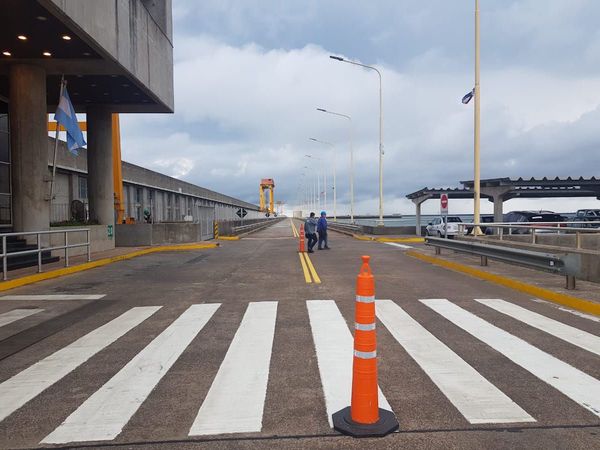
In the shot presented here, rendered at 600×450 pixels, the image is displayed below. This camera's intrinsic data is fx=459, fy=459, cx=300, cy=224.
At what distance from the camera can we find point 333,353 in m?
5.45

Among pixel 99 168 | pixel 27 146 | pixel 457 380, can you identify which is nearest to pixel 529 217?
pixel 99 168

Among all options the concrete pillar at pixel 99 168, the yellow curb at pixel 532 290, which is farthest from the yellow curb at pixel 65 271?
the yellow curb at pixel 532 290

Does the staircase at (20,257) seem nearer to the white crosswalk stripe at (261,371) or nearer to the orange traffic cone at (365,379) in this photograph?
the white crosswalk stripe at (261,371)

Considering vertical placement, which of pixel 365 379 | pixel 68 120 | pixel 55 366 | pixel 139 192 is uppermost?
pixel 68 120

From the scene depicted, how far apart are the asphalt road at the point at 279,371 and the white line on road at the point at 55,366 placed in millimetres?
28

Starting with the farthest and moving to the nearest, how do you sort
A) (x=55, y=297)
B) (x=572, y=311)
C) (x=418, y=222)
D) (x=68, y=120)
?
(x=418, y=222) < (x=68, y=120) < (x=55, y=297) < (x=572, y=311)

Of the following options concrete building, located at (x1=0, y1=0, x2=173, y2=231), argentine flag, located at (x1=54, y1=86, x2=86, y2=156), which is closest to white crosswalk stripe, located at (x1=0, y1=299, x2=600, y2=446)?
concrete building, located at (x1=0, y1=0, x2=173, y2=231)

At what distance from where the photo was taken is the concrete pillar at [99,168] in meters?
23.0

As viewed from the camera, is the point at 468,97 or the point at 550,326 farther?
the point at 468,97

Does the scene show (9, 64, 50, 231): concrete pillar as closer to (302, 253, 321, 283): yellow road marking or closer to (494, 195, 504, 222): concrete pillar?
(302, 253, 321, 283): yellow road marking

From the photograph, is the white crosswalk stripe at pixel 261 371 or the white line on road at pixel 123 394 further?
the white crosswalk stripe at pixel 261 371

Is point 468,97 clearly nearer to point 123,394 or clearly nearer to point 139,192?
point 123,394

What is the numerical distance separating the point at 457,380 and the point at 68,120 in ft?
56.3

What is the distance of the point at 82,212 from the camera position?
23688mm
